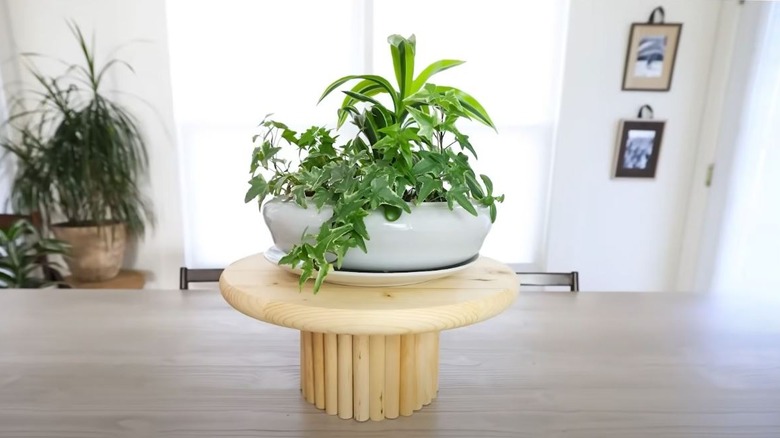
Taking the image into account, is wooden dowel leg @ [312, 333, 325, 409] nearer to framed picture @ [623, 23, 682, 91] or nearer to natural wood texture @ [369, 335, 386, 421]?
natural wood texture @ [369, 335, 386, 421]

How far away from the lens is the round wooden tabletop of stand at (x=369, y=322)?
449mm

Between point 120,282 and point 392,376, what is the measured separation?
225 cm

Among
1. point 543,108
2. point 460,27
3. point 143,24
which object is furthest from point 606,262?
point 143,24

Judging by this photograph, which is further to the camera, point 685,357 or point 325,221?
point 685,357

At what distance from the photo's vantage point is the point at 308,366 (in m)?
0.58

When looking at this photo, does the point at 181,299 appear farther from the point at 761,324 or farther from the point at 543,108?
the point at 543,108

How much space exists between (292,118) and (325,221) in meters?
2.09

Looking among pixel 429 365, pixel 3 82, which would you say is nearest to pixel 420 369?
pixel 429 365

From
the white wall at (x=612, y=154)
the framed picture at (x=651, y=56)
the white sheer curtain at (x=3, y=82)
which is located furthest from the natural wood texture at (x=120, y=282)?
the framed picture at (x=651, y=56)

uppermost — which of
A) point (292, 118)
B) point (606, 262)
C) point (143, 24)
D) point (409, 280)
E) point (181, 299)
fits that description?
point (143, 24)

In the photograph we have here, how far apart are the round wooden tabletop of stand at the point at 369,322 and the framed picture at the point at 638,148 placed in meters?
2.14

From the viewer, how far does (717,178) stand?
222 cm

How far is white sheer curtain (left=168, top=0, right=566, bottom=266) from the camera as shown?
7.57 ft

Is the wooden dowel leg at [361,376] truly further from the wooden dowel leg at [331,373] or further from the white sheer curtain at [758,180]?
the white sheer curtain at [758,180]
